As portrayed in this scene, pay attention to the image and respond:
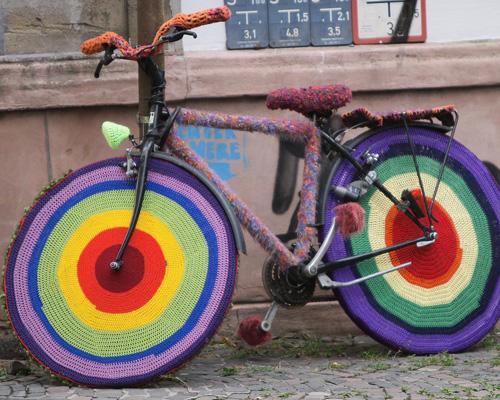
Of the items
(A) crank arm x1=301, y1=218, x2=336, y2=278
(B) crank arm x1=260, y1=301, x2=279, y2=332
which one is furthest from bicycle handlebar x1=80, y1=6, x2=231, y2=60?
(B) crank arm x1=260, y1=301, x2=279, y2=332

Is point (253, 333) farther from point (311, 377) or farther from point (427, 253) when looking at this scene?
point (427, 253)

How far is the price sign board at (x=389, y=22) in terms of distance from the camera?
19.6ft

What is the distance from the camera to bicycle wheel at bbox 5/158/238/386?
4348 mm

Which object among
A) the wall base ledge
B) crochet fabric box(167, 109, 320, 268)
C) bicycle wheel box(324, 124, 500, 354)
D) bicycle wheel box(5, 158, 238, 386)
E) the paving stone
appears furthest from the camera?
the wall base ledge

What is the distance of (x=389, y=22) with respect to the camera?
19.7ft

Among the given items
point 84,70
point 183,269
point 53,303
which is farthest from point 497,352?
point 84,70

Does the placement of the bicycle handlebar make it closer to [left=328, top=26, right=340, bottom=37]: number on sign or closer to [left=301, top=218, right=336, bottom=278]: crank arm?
[left=301, top=218, right=336, bottom=278]: crank arm

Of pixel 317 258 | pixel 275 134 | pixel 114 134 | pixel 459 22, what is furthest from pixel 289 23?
pixel 114 134

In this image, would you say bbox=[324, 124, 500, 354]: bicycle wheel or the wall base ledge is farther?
the wall base ledge

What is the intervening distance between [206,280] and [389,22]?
225cm

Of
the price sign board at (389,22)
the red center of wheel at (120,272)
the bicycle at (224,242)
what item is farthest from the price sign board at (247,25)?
the red center of wheel at (120,272)

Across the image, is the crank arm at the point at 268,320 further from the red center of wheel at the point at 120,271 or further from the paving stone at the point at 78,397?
the paving stone at the point at 78,397

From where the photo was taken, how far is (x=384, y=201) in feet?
16.8

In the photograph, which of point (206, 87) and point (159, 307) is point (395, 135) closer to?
point (206, 87)
